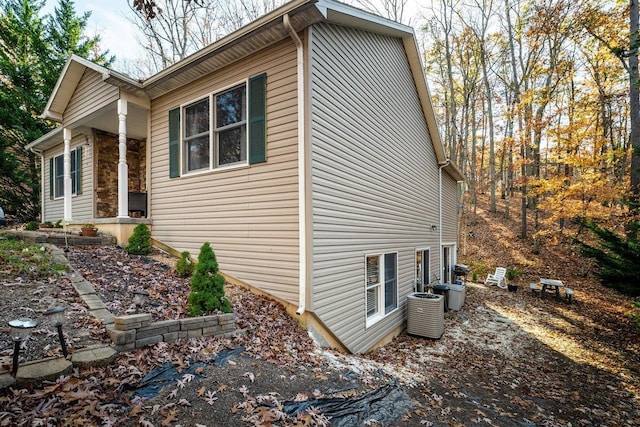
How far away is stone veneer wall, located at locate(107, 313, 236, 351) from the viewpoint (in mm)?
3068

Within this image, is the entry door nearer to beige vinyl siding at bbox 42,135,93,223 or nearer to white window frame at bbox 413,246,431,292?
white window frame at bbox 413,246,431,292

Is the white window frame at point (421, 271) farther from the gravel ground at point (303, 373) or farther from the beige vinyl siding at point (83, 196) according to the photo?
the beige vinyl siding at point (83, 196)

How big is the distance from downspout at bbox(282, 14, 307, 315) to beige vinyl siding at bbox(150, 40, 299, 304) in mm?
121

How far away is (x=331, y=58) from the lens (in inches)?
211

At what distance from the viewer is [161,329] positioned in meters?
3.34

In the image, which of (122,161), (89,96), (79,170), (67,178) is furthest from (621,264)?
(79,170)

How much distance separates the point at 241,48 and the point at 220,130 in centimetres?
150

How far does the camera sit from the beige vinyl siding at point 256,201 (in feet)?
16.0

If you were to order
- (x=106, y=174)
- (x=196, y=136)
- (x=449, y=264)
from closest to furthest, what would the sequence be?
(x=196, y=136) → (x=106, y=174) → (x=449, y=264)

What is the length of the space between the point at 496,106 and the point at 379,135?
18299mm

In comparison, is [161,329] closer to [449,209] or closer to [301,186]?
[301,186]

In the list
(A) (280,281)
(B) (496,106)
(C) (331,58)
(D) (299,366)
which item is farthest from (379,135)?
(B) (496,106)

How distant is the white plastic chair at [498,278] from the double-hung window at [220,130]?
42.4ft

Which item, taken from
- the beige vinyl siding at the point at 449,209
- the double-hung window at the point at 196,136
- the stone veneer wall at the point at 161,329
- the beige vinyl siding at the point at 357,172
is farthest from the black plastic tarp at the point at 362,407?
the beige vinyl siding at the point at 449,209
